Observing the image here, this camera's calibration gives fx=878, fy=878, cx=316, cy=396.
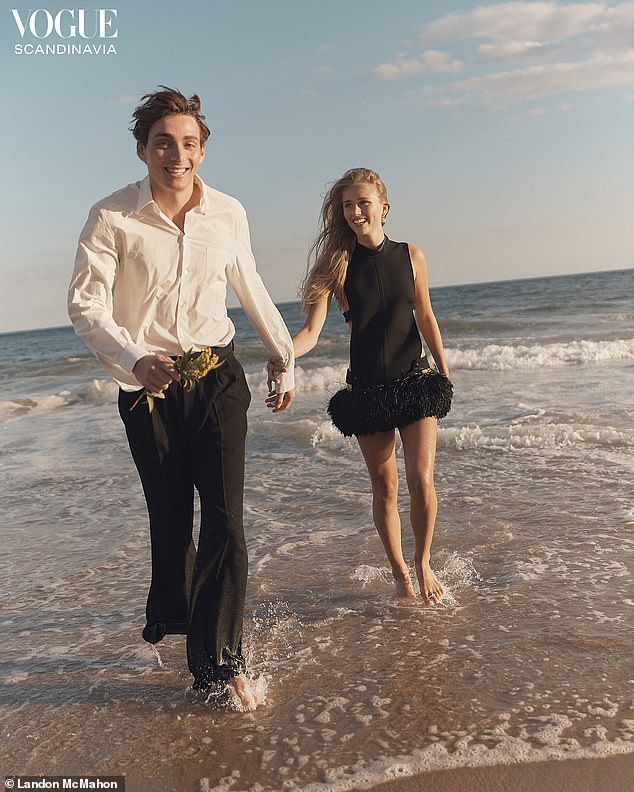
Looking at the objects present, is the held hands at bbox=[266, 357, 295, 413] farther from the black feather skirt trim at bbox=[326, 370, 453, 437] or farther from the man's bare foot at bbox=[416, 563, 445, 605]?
the man's bare foot at bbox=[416, 563, 445, 605]

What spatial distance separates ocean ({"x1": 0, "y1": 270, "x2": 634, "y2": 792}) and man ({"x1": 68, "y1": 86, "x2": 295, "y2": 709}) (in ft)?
1.22

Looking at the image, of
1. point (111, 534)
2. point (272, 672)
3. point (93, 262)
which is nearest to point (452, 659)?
point (272, 672)

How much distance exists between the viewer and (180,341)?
10.3ft

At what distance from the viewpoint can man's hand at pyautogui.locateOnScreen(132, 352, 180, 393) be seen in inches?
109

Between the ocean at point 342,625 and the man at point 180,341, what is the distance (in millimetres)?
372

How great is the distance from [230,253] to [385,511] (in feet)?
5.68

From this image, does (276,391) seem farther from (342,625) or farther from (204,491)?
(342,625)

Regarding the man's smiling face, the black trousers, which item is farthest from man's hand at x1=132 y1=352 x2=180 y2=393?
the man's smiling face

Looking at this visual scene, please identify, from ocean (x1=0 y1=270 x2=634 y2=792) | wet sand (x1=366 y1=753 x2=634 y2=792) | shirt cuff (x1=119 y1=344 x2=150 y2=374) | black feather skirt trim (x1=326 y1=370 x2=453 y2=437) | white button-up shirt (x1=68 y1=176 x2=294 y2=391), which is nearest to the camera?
wet sand (x1=366 y1=753 x2=634 y2=792)

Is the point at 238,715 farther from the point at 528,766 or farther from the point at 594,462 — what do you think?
the point at 594,462

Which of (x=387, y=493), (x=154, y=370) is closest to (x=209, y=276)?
(x=154, y=370)

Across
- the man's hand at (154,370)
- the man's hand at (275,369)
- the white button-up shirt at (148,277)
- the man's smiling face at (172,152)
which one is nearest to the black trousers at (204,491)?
the white button-up shirt at (148,277)

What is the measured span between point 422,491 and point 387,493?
8.7 inches

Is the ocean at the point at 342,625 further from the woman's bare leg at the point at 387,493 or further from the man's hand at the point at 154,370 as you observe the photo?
the man's hand at the point at 154,370
